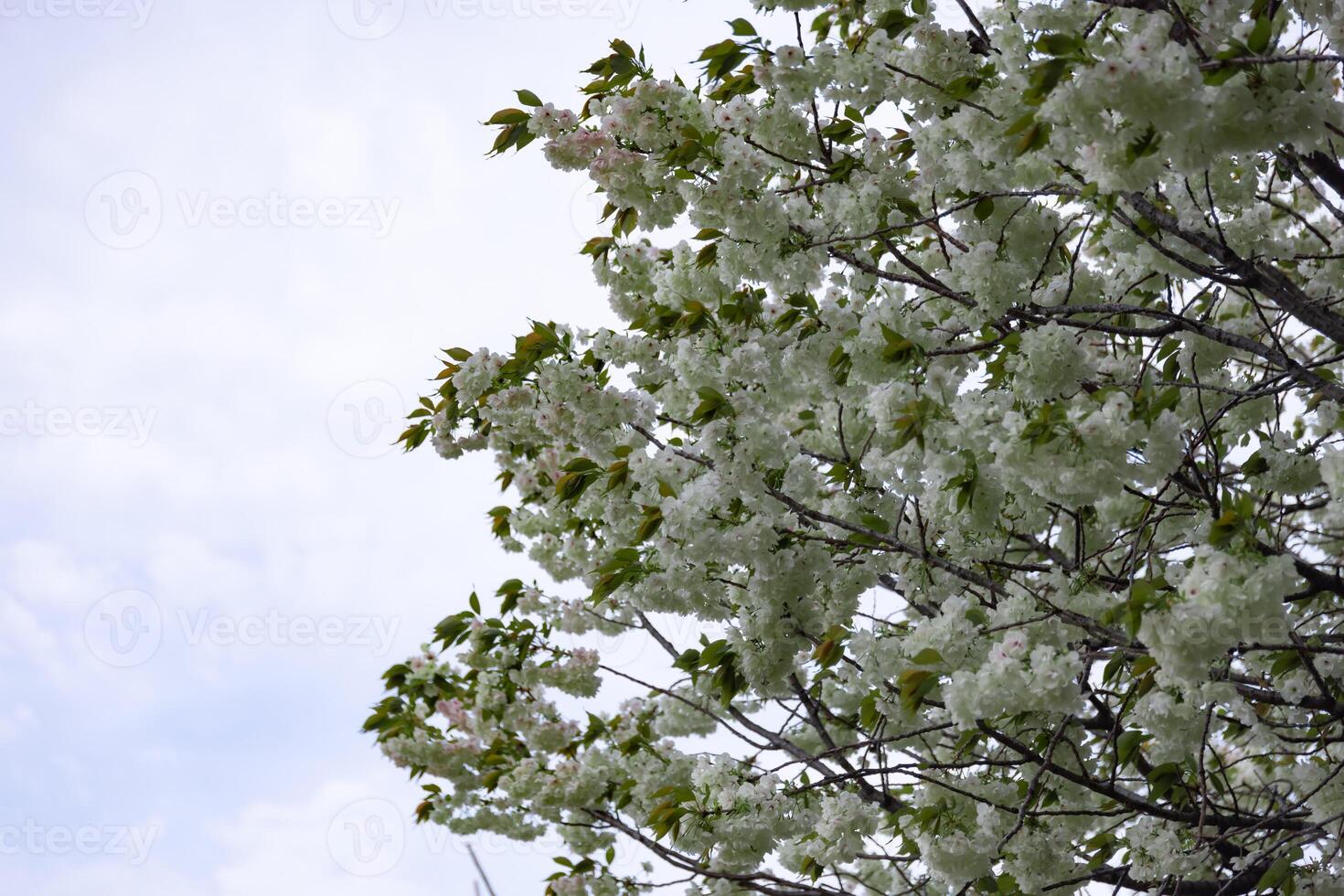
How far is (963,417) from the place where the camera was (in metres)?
2.51

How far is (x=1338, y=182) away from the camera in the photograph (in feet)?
9.85

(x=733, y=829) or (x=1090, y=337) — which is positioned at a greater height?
(x=1090, y=337)

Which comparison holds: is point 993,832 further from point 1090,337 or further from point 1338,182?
point 1338,182

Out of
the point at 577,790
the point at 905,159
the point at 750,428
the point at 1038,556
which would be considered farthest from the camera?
the point at 577,790

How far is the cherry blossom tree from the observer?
231 cm

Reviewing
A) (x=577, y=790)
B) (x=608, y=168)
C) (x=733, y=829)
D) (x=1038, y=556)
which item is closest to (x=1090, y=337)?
(x=1038, y=556)

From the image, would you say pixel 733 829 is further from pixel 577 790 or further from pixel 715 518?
pixel 577 790

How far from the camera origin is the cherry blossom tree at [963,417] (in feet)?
7.58

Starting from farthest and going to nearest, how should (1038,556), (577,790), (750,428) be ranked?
1. (577,790)
2. (1038,556)
3. (750,428)

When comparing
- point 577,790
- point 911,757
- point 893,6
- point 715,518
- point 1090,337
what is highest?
point 893,6

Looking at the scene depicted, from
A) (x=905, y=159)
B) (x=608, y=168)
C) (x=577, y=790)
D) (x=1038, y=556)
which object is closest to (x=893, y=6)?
(x=905, y=159)

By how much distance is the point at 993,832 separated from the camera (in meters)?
2.94

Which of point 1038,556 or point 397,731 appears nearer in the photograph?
point 1038,556

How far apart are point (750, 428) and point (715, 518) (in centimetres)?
29
